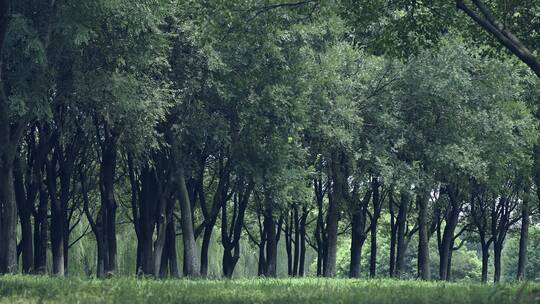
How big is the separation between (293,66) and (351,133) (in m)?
5.72

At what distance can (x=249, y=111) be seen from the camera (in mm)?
36656

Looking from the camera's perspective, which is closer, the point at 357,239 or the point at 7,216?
the point at 7,216

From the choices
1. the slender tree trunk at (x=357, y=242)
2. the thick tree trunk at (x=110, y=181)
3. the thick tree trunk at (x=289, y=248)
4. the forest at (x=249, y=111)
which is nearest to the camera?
the forest at (x=249, y=111)

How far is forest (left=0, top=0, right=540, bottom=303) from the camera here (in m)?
22.7

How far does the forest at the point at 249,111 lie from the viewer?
22.7m

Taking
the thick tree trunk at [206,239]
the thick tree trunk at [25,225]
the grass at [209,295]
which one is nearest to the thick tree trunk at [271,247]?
the thick tree trunk at [206,239]

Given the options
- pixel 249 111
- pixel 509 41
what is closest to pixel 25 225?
pixel 249 111

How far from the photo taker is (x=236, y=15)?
70.9 ft

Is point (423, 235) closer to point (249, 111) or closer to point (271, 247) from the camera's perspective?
point (271, 247)

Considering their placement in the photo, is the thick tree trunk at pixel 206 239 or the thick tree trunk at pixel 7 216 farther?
the thick tree trunk at pixel 206 239

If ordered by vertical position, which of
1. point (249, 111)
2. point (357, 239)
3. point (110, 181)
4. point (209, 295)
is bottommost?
point (209, 295)

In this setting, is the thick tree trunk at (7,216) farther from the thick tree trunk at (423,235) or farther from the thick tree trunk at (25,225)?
the thick tree trunk at (423,235)

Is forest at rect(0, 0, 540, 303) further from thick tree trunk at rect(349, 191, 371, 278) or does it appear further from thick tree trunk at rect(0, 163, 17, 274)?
thick tree trunk at rect(349, 191, 371, 278)

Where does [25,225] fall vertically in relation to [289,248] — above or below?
above
